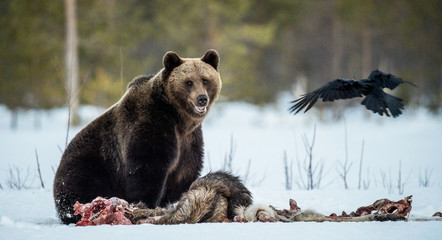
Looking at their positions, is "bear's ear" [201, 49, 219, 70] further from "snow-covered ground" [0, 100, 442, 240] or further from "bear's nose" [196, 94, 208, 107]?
"snow-covered ground" [0, 100, 442, 240]

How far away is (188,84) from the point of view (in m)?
5.29

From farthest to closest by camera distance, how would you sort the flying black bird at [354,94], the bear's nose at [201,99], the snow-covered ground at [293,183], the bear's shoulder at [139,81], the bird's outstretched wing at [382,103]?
the bear's shoulder at [139,81] → the bear's nose at [201,99] → the flying black bird at [354,94] → the bird's outstretched wing at [382,103] → the snow-covered ground at [293,183]

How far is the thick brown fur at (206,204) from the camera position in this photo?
14.8 ft

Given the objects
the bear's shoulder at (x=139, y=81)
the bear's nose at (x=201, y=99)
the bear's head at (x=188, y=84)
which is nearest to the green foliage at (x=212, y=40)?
the bear's shoulder at (x=139, y=81)

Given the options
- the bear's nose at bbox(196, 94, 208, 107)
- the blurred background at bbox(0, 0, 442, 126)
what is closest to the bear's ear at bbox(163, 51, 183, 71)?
the bear's nose at bbox(196, 94, 208, 107)

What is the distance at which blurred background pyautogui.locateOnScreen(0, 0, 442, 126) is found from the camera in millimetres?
21750

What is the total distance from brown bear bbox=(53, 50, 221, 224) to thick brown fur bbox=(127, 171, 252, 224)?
40cm

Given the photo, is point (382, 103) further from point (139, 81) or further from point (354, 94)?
point (139, 81)

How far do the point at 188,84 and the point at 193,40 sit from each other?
20.6 m

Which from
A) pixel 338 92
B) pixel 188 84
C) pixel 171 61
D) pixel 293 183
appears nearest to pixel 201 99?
pixel 188 84

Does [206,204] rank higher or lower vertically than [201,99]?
lower

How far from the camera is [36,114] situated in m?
26.0

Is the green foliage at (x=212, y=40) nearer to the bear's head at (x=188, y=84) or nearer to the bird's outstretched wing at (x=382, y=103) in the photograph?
the bear's head at (x=188, y=84)

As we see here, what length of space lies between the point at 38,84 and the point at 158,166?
19280 millimetres
